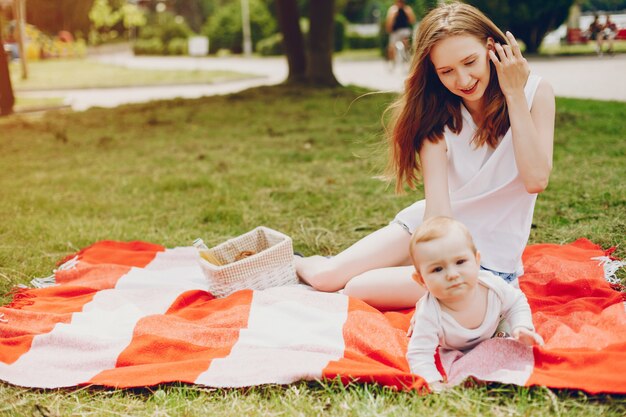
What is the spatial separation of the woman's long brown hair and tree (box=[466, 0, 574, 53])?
17.2 metres

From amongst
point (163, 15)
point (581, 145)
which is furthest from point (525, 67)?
point (163, 15)

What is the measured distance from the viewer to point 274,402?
7.13ft

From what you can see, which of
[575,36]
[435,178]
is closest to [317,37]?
[435,178]

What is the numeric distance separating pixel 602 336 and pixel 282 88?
900cm

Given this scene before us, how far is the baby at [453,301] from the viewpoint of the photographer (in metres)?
2.19

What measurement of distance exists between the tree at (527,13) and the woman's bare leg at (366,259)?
1735 cm

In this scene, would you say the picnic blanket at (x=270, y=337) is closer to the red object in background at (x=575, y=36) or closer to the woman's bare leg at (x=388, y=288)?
the woman's bare leg at (x=388, y=288)

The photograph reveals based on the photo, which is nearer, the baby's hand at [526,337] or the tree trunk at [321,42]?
the baby's hand at [526,337]

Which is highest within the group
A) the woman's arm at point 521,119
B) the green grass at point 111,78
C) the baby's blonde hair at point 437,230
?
the woman's arm at point 521,119

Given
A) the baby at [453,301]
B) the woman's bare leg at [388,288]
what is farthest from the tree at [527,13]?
the baby at [453,301]

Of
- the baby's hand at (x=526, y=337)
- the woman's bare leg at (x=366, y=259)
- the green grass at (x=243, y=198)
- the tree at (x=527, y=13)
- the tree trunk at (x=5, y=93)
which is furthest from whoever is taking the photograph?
the tree at (x=527, y=13)

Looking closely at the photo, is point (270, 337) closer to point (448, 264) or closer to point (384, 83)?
point (448, 264)

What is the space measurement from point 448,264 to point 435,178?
2.23 feet

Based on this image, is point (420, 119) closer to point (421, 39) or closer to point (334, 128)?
point (421, 39)
